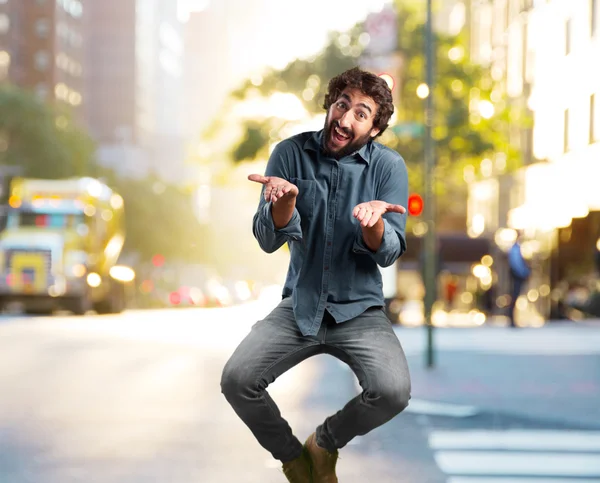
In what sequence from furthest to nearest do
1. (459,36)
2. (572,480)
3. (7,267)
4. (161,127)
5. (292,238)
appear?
(161,127) < (459,36) < (7,267) < (572,480) < (292,238)

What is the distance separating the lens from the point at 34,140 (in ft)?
209

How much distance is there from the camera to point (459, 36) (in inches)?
1597

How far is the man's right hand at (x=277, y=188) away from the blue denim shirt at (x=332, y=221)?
0.25 meters

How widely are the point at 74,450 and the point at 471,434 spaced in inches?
126

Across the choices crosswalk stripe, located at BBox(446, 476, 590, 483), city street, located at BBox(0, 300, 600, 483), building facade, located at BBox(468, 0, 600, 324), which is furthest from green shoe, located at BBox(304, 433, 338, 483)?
building facade, located at BBox(468, 0, 600, 324)

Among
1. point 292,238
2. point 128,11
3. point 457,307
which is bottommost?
point 457,307

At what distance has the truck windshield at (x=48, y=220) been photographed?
1157 inches

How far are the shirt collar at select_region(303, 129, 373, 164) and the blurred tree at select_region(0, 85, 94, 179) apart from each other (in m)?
59.5

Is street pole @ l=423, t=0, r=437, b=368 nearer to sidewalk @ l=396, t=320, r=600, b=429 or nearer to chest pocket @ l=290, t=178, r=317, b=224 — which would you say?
sidewalk @ l=396, t=320, r=600, b=429

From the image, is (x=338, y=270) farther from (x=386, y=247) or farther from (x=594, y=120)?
(x=594, y=120)

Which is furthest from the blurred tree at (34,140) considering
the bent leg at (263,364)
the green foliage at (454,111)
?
the bent leg at (263,364)

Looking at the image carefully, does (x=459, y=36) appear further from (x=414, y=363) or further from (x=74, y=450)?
(x=74, y=450)

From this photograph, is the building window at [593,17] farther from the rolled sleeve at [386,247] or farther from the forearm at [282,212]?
the forearm at [282,212]

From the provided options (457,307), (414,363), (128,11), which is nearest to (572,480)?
(414,363)
